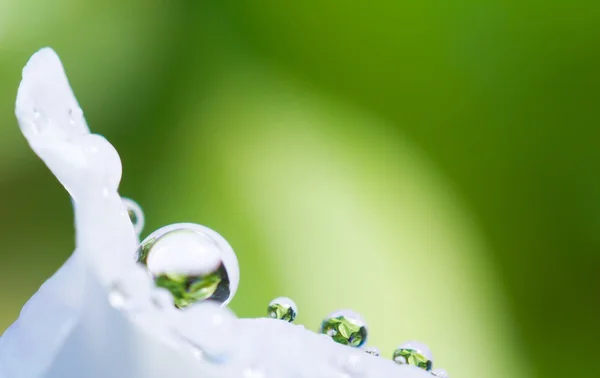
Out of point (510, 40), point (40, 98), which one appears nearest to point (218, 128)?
point (510, 40)

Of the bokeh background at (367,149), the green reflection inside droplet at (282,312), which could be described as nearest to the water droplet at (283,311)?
the green reflection inside droplet at (282,312)

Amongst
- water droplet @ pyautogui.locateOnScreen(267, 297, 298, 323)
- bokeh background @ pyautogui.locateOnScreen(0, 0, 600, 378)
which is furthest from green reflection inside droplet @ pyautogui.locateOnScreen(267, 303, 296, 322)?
bokeh background @ pyautogui.locateOnScreen(0, 0, 600, 378)

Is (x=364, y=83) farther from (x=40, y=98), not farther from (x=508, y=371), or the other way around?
(x=40, y=98)

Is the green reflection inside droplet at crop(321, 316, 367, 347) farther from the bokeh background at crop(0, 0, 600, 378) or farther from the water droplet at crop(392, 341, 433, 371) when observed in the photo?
the bokeh background at crop(0, 0, 600, 378)

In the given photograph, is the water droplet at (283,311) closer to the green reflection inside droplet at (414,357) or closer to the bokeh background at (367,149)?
the green reflection inside droplet at (414,357)

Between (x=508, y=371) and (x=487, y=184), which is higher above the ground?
(x=487, y=184)

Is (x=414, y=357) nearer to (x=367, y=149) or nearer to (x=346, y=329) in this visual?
(x=346, y=329)
